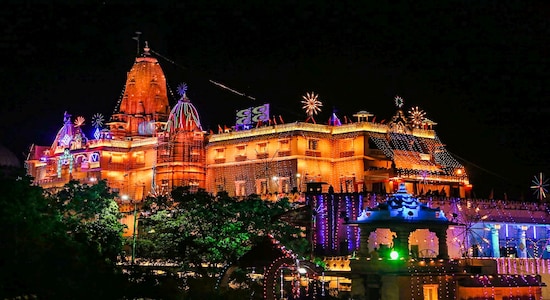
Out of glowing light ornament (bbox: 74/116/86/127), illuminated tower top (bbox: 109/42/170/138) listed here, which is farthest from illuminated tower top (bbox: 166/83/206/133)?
glowing light ornament (bbox: 74/116/86/127)

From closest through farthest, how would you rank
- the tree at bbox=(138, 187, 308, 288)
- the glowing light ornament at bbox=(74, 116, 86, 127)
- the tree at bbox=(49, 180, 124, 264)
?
the tree at bbox=(138, 187, 308, 288)
the tree at bbox=(49, 180, 124, 264)
the glowing light ornament at bbox=(74, 116, 86, 127)

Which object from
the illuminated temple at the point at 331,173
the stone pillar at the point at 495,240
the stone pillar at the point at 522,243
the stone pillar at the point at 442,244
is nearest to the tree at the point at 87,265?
the illuminated temple at the point at 331,173

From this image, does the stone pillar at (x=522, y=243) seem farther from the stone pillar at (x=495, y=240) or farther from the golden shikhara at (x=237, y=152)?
the golden shikhara at (x=237, y=152)

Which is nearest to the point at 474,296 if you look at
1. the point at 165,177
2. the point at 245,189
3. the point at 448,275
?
the point at 448,275

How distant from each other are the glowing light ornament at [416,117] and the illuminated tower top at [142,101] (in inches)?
1280

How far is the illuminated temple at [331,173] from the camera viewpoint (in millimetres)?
48594

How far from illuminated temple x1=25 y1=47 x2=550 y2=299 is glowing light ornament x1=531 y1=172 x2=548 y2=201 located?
5522 mm

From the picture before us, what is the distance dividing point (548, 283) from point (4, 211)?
44916 millimetres

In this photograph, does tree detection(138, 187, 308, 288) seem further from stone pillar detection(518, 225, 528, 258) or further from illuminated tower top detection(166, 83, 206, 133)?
illuminated tower top detection(166, 83, 206, 133)

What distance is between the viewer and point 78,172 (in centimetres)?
9419

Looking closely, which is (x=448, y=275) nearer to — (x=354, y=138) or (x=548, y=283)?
(x=548, y=283)

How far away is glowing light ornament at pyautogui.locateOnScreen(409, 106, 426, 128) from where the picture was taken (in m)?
79.8

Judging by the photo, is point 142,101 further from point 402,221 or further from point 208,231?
point 402,221

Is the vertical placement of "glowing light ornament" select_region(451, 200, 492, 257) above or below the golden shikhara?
below
